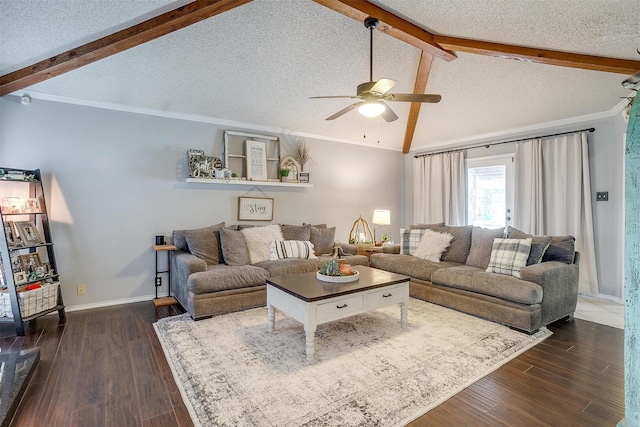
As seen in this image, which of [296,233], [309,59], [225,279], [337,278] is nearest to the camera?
[337,278]

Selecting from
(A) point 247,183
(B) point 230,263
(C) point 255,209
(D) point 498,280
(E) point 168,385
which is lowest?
(E) point 168,385

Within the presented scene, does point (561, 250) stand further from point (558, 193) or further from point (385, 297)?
point (385, 297)

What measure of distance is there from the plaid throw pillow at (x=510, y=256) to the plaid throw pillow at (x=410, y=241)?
1128mm

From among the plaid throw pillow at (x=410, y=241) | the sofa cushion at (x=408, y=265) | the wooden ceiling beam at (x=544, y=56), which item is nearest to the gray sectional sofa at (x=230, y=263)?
the sofa cushion at (x=408, y=265)

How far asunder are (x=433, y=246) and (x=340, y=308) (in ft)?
7.50

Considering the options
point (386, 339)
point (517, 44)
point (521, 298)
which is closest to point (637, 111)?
point (386, 339)

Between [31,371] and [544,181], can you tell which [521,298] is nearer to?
[544,181]

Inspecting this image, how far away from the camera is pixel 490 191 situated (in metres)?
5.58

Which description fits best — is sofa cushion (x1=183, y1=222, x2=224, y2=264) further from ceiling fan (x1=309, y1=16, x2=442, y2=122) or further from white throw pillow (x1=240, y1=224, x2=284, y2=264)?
ceiling fan (x1=309, y1=16, x2=442, y2=122)

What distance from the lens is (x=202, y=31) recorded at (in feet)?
10.4

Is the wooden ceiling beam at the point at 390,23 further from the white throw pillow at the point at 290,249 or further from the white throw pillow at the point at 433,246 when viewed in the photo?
the white throw pillow at the point at 290,249

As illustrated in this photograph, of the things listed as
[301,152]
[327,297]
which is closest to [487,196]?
[301,152]

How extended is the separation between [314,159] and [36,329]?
4267 millimetres

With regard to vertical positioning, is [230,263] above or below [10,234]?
below
